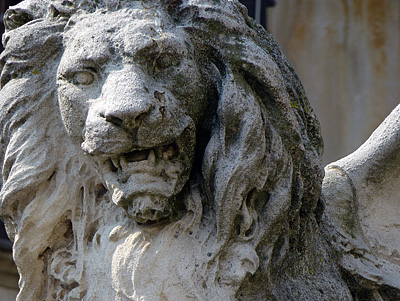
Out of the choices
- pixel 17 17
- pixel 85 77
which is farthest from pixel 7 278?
pixel 85 77

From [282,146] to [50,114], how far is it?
21.0 inches

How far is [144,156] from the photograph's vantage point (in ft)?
7.46

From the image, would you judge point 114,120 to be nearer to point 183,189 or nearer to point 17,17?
point 183,189

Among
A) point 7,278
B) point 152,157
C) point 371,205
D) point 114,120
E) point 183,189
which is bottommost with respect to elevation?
point 7,278

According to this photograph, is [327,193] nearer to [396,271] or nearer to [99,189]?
[396,271]

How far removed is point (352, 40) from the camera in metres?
6.11

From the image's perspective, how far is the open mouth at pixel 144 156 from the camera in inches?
89.4

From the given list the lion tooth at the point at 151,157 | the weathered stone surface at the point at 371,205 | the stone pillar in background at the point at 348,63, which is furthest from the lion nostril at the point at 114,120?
the stone pillar in background at the point at 348,63

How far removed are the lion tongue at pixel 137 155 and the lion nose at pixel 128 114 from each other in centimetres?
8

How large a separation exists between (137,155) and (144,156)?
0.05ft

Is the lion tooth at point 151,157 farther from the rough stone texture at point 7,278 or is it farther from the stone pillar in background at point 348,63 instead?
the rough stone texture at point 7,278

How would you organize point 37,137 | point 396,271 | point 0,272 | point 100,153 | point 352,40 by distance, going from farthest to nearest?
1. point 0,272
2. point 352,40
3. point 396,271
4. point 37,137
5. point 100,153

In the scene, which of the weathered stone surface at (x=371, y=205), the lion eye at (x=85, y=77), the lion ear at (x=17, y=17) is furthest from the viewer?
the weathered stone surface at (x=371, y=205)

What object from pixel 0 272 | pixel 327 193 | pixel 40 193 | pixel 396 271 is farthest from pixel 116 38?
pixel 0 272
